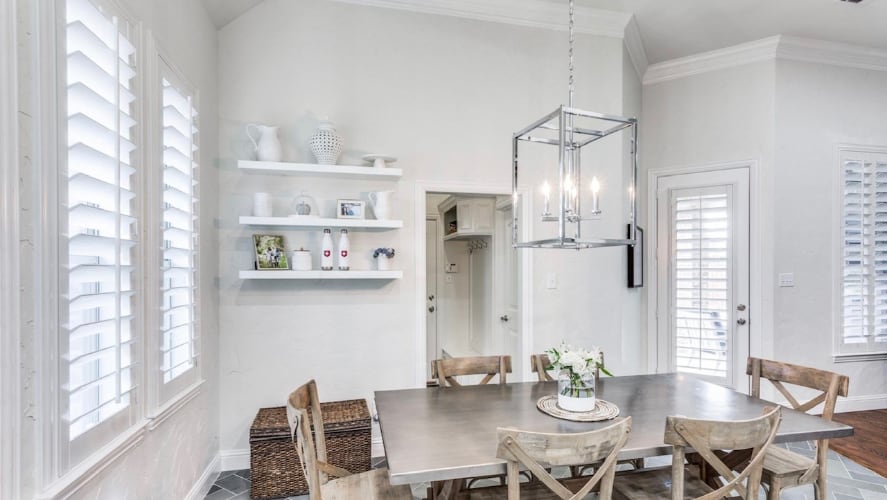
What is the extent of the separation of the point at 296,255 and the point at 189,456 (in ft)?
4.07

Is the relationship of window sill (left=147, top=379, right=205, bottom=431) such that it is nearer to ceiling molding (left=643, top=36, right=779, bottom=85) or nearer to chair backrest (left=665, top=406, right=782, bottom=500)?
chair backrest (left=665, top=406, right=782, bottom=500)

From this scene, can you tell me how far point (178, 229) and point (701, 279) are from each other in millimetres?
4040

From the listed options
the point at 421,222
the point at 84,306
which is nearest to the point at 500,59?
the point at 421,222

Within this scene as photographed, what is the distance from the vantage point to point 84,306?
4.39 ft

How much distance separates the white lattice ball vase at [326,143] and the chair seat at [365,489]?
1.87 meters

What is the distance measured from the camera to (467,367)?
2.41 metres

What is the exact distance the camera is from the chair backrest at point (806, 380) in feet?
6.37

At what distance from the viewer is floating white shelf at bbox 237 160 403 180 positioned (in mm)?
2672

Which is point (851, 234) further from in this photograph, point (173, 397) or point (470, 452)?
point (173, 397)

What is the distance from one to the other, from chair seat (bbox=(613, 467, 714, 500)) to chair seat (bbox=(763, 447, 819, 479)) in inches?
11.9

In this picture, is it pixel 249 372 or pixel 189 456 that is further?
pixel 249 372

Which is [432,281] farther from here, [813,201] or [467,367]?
[813,201]

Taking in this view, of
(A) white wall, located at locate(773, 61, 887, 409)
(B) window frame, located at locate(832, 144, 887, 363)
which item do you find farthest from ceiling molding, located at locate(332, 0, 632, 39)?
(B) window frame, located at locate(832, 144, 887, 363)

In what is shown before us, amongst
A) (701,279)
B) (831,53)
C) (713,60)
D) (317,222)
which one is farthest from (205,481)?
(831,53)
